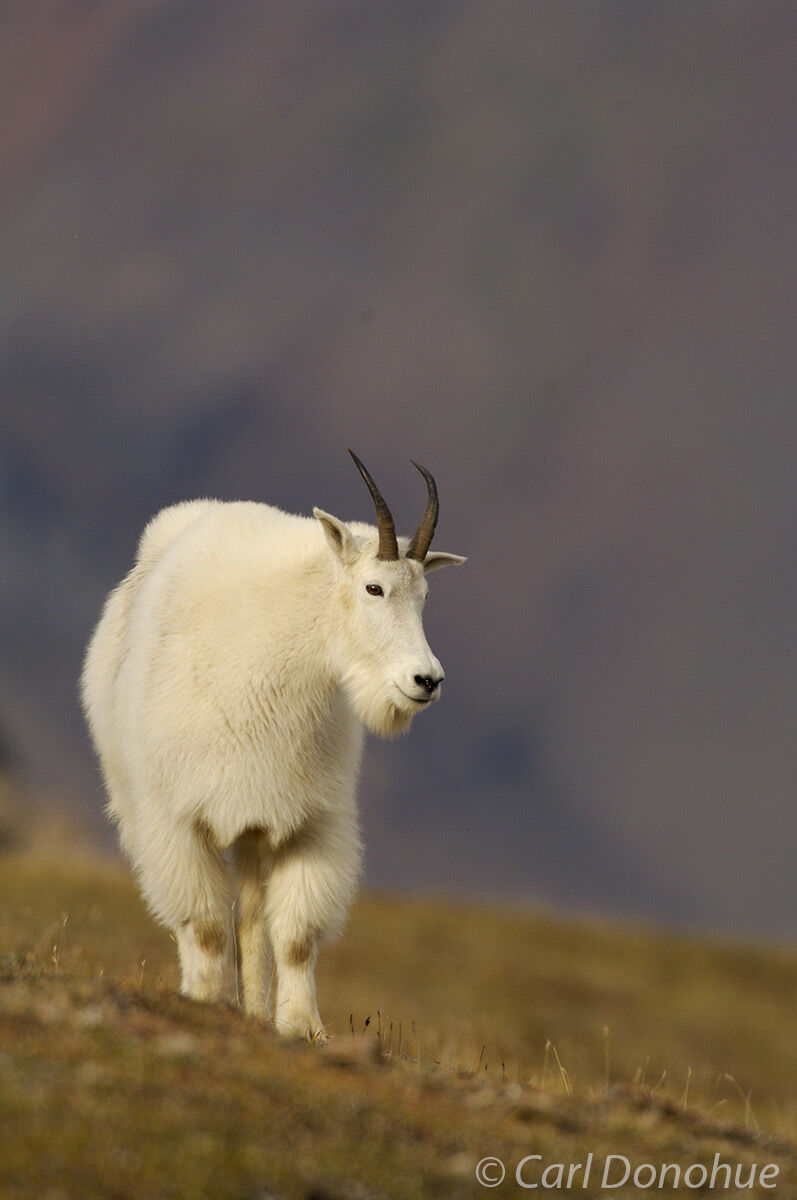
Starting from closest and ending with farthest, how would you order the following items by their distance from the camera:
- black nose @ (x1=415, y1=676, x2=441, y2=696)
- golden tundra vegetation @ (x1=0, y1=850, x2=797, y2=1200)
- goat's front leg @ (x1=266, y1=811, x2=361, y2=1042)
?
golden tundra vegetation @ (x1=0, y1=850, x2=797, y2=1200), black nose @ (x1=415, y1=676, x2=441, y2=696), goat's front leg @ (x1=266, y1=811, x2=361, y2=1042)

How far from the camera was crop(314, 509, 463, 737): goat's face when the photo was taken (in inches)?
285

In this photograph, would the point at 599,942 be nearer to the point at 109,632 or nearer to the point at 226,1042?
the point at 109,632

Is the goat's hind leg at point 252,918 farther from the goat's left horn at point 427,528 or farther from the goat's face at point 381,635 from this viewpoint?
the goat's left horn at point 427,528

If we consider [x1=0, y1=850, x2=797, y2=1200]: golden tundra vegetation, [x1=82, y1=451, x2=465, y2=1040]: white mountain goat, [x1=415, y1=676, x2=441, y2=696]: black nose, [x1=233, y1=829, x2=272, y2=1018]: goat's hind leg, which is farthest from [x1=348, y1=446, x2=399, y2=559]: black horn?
[x1=0, y1=850, x2=797, y2=1200]: golden tundra vegetation

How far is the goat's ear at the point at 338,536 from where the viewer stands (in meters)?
7.41

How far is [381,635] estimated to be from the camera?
289 inches

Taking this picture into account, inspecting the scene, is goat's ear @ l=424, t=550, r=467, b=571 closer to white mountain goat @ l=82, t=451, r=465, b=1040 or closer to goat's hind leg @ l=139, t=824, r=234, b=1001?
white mountain goat @ l=82, t=451, r=465, b=1040

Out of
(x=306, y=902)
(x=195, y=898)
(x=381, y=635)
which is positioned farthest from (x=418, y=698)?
(x=195, y=898)

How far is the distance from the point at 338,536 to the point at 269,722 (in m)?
1.11

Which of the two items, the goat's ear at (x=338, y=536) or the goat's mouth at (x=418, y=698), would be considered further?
the goat's ear at (x=338, y=536)

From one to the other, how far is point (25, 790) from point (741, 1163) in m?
18.7

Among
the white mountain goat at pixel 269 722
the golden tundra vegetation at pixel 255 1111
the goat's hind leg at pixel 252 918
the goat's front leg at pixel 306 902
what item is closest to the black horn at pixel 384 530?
the white mountain goat at pixel 269 722

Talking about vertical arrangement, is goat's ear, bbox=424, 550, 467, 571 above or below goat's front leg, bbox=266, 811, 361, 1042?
above

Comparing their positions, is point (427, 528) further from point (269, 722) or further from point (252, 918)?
point (252, 918)
